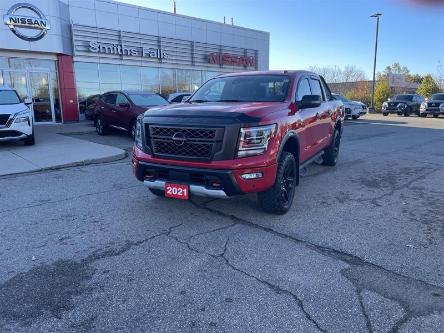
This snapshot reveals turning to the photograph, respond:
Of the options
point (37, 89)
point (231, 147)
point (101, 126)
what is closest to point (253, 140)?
point (231, 147)

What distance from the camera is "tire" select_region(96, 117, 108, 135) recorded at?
43.5ft

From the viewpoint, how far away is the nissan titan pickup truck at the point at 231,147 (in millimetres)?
4066

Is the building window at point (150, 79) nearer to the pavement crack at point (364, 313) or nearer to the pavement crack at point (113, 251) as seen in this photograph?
the pavement crack at point (113, 251)

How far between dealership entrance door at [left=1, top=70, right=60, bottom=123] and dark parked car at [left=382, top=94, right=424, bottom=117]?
77.9 ft

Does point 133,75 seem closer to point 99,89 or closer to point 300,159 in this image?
point 99,89

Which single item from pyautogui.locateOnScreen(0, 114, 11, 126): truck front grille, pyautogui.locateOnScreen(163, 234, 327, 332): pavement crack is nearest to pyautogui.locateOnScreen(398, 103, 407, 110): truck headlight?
pyautogui.locateOnScreen(0, 114, 11, 126): truck front grille

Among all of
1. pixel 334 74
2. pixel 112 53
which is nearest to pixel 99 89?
pixel 112 53

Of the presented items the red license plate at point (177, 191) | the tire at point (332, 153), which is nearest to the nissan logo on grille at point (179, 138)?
the red license plate at point (177, 191)

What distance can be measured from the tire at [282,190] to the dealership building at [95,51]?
50.6 ft

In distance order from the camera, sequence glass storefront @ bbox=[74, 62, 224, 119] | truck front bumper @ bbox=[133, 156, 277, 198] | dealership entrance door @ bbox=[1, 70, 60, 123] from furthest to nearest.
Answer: glass storefront @ bbox=[74, 62, 224, 119] < dealership entrance door @ bbox=[1, 70, 60, 123] < truck front bumper @ bbox=[133, 156, 277, 198]

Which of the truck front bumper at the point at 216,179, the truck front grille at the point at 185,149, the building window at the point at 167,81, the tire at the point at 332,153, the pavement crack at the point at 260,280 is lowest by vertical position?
the pavement crack at the point at 260,280

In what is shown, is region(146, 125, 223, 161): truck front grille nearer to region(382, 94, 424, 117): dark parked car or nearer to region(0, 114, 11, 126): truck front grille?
region(0, 114, 11, 126): truck front grille

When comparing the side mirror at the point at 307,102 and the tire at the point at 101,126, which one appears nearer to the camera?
the side mirror at the point at 307,102

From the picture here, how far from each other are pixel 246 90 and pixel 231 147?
175 centimetres
